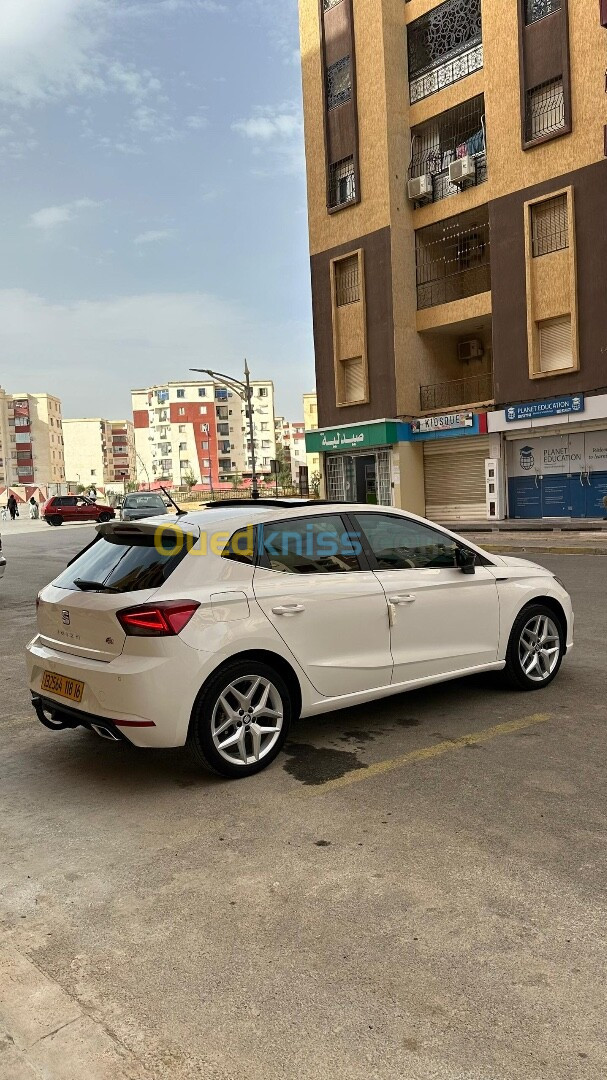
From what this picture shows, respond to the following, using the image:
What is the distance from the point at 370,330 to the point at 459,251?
13.6 feet

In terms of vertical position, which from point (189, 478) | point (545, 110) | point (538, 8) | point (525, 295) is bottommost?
point (189, 478)

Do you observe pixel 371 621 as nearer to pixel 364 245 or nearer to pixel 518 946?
pixel 518 946

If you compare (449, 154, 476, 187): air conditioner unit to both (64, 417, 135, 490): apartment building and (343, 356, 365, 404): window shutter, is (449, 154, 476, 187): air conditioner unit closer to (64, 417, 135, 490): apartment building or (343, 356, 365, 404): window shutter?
(343, 356, 365, 404): window shutter

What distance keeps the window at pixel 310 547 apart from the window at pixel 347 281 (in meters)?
25.7

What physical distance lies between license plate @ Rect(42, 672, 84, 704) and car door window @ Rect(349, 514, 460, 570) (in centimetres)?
196

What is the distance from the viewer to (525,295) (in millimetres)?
24219

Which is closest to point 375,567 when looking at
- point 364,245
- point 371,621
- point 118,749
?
point 371,621

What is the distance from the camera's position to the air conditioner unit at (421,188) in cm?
2734

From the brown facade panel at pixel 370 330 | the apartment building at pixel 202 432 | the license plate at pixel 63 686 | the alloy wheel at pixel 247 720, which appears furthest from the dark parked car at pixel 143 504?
the apartment building at pixel 202 432

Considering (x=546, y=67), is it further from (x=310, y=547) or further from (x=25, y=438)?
(x=25, y=438)

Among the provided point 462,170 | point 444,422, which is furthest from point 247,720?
point 462,170

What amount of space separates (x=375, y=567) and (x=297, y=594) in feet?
2.31

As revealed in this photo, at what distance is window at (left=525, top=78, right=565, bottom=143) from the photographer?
23.3m

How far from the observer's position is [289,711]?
4.53m
